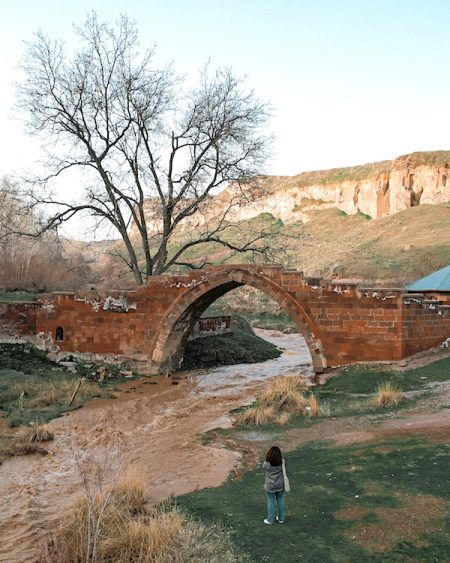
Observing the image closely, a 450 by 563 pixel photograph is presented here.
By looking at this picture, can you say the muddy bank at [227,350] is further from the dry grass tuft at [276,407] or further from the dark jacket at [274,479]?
the dark jacket at [274,479]

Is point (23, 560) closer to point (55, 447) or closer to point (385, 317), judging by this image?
point (55, 447)

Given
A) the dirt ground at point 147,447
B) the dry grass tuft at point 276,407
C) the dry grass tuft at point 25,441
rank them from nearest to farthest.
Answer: the dirt ground at point 147,447
the dry grass tuft at point 25,441
the dry grass tuft at point 276,407

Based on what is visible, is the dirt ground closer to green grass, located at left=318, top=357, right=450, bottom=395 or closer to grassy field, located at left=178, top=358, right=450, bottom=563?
green grass, located at left=318, top=357, right=450, bottom=395

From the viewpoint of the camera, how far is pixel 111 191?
22.3 meters

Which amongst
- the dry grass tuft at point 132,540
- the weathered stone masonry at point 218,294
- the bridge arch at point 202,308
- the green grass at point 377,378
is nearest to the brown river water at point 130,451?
the dry grass tuft at point 132,540

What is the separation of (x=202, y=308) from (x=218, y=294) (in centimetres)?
89

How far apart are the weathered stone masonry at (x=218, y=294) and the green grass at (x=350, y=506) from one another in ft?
25.6

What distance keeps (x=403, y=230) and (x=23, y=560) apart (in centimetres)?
5844

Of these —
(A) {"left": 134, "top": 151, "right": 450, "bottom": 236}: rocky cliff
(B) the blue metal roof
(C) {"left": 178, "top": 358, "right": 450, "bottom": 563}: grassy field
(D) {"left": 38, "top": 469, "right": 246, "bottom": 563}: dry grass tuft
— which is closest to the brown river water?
(D) {"left": 38, "top": 469, "right": 246, "bottom": 563}: dry grass tuft

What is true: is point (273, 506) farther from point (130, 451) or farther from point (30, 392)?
point (30, 392)

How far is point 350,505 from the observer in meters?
6.77

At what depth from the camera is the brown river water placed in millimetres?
7996

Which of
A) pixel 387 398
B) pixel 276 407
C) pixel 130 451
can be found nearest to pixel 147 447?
pixel 130 451

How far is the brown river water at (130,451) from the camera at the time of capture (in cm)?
800
